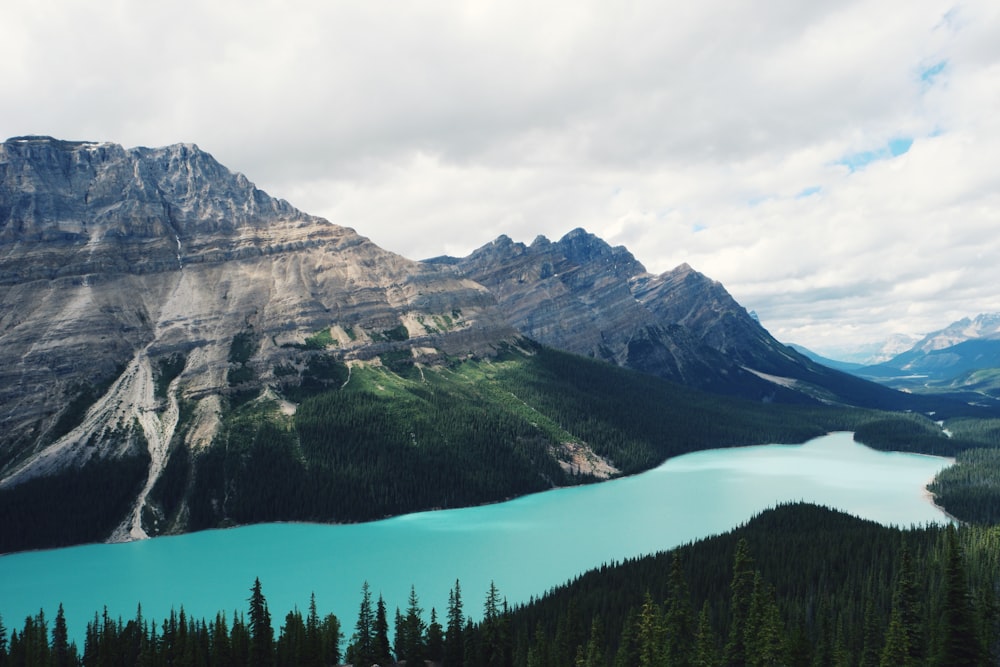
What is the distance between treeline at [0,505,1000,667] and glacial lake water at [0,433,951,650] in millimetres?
10991

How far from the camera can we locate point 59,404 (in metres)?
171

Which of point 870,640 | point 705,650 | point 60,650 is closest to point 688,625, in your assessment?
point 705,650

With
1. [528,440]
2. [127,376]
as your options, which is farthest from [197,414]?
[528,440]

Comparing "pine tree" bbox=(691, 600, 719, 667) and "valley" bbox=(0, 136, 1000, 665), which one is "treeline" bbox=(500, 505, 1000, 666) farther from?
"valley" bbox=(0, 136, 1000, 665)

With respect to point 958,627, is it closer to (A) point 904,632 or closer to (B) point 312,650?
(A) point 904,632

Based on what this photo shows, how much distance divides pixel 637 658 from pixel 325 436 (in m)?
116

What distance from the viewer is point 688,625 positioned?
70.8 meters

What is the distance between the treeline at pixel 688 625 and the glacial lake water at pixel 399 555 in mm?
10991

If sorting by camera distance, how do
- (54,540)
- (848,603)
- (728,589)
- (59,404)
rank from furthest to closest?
(59,404), (54,540), (728,589), (848,603)

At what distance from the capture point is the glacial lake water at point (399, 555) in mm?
99875

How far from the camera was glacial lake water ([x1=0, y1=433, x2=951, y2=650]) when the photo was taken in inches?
3932

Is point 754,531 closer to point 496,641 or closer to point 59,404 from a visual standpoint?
point 496,641

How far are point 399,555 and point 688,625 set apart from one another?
2385 inches

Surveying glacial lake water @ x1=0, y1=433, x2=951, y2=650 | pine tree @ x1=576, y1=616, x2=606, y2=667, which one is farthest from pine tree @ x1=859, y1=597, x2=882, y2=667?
glacial lake water @ x1=0, y1=433, x2=951, y2=650
